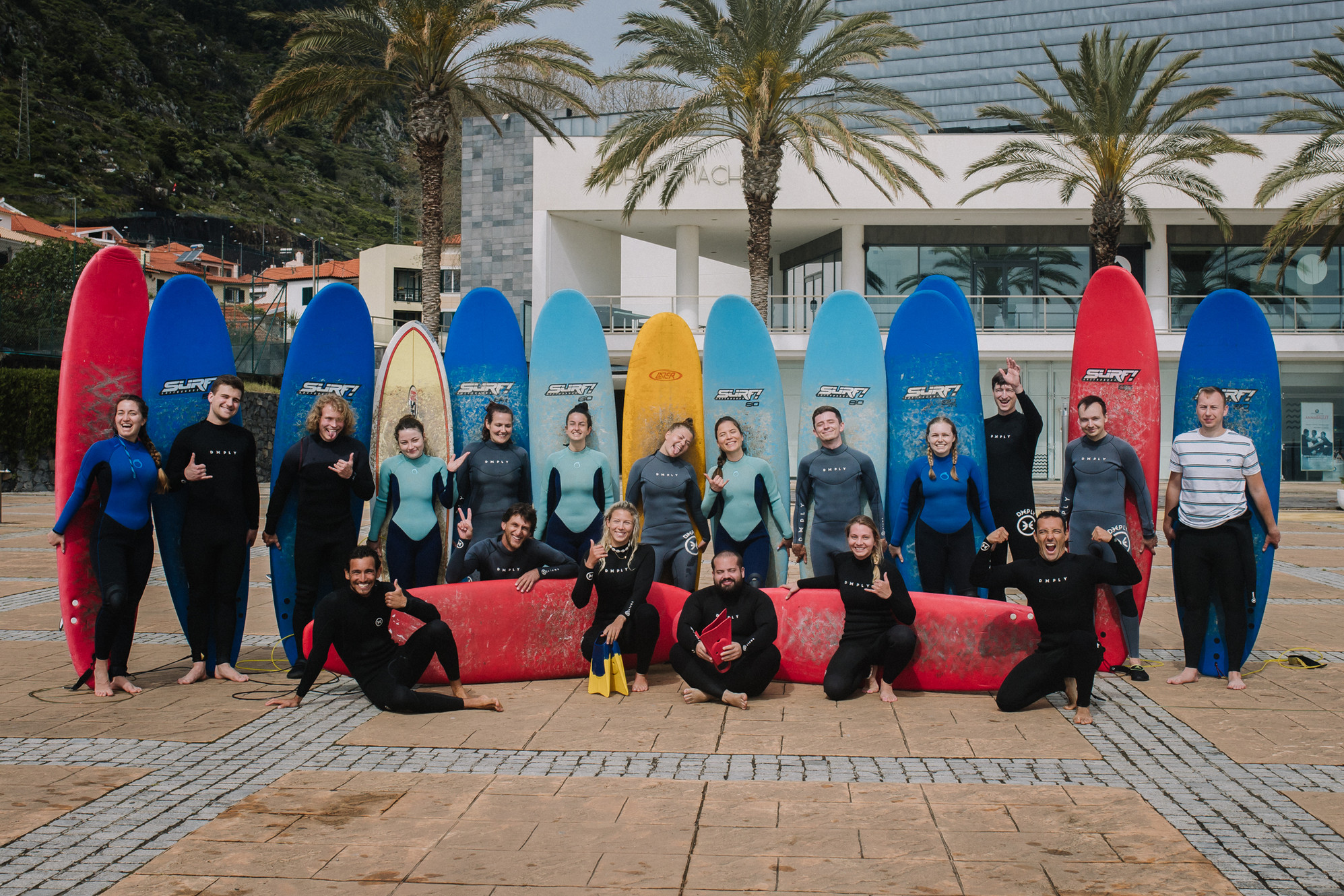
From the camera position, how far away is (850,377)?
280 inches

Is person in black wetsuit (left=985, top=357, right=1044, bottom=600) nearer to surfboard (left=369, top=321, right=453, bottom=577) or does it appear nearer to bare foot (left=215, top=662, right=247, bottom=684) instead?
surfboard (left=369, top=321, right=453, bottom=577)

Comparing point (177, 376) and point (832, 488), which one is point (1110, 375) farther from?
point (177, 376)

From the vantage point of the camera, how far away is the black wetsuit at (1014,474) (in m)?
6.34

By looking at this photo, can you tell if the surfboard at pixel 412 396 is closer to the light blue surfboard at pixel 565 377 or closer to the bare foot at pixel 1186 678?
the light blue surfboard at pixel 565 377

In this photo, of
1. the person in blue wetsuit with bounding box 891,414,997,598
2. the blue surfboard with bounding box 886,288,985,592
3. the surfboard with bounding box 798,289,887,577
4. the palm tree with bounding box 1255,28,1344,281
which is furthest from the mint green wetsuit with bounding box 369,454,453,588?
the palm tree with bounding box 1255,28,1344,281

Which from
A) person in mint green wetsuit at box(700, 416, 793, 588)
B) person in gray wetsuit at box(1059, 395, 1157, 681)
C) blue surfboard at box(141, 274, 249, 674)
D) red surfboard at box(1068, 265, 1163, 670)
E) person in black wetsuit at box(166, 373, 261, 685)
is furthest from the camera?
red surfboard at box(1068, 265, 1163, 670)

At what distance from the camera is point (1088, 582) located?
5.05 meters

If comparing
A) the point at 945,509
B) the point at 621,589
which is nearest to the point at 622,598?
the point at 621,589

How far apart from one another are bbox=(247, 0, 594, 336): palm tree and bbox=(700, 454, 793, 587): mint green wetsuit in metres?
11.2

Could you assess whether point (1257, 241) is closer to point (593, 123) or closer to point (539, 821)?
point (593, 123)

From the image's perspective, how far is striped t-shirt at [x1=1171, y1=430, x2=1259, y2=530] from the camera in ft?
18.4

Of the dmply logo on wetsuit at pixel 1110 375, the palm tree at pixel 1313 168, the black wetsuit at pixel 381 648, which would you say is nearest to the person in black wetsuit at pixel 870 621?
the black wetsuit at pixel 381 648

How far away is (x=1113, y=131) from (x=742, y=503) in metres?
17.0

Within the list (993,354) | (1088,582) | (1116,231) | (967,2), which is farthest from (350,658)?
(967,2)
